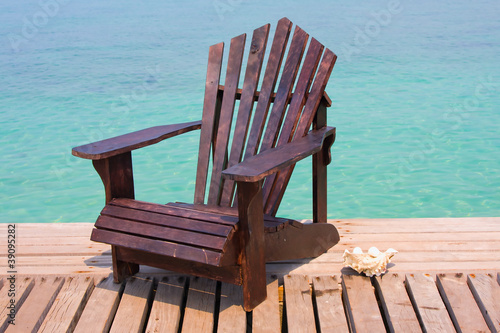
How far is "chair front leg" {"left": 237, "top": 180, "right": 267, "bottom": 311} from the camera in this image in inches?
83.1

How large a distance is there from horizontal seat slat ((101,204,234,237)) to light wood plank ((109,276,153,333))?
31cm

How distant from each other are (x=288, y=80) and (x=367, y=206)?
2249 millimetres

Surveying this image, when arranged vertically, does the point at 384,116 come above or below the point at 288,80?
below

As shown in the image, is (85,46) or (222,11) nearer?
(85,46)

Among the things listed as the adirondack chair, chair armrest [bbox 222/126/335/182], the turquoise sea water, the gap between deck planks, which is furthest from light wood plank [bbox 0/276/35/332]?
the turquoise sea water

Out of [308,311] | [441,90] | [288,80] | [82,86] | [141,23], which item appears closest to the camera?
[308,311]

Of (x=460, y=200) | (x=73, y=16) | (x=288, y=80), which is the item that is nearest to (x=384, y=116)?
(x=460, y=200)

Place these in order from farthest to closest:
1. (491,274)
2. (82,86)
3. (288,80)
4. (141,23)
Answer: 1. (141,23)
2. (82,86)
3. (288,80)
4. (491,274)

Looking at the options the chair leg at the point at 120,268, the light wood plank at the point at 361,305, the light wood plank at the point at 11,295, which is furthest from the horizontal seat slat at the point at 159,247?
the light wood plank at the point at 361,305

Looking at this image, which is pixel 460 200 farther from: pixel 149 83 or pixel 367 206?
pixel 149 83

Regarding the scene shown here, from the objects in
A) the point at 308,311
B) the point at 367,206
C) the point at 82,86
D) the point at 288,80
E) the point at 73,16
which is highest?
the point at 288,80

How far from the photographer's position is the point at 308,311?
7.37 ft

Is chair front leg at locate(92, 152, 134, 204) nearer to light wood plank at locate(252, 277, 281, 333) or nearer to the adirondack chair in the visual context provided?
the adirondack chair

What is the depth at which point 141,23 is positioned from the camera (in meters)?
12.6
